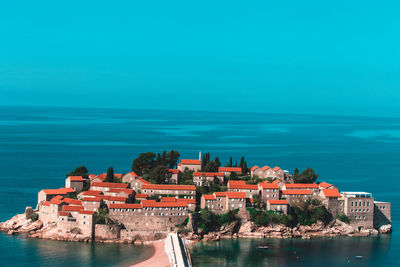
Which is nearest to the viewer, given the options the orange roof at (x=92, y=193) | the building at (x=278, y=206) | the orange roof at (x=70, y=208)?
the orange roof at (x=70, y=208)

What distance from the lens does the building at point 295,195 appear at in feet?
220

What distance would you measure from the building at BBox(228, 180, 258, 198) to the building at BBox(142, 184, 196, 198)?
4636 millimetres

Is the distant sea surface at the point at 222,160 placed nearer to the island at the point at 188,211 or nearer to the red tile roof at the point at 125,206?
the island at the point at 188,211

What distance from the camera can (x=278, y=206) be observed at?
6494 cm

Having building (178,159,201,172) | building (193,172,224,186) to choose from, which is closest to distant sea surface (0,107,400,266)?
building (193,172,224,186)

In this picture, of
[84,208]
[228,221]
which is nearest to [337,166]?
[228,221]

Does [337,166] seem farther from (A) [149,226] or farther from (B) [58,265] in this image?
(B) [58,265]

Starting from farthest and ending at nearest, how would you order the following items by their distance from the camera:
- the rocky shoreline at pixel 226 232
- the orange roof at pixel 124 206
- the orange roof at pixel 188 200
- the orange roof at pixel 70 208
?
the orange roof at pixel 188 200, the orange roof at pixel 70 208, the orange roof at pixel 124 206, the rocky shoreline at pixel 226 232

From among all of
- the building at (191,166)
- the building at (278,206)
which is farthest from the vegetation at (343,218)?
the building at (191,166)

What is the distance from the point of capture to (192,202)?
64.8m

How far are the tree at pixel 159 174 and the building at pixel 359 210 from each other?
72.9 feet

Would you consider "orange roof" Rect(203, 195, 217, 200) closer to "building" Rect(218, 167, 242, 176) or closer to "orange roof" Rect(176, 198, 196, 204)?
"orange roof" Rect(176, 198, 196, 204)

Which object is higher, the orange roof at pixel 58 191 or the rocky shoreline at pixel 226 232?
the orange roof at pixel 58 191

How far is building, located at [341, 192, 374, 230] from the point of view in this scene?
6694 cm
